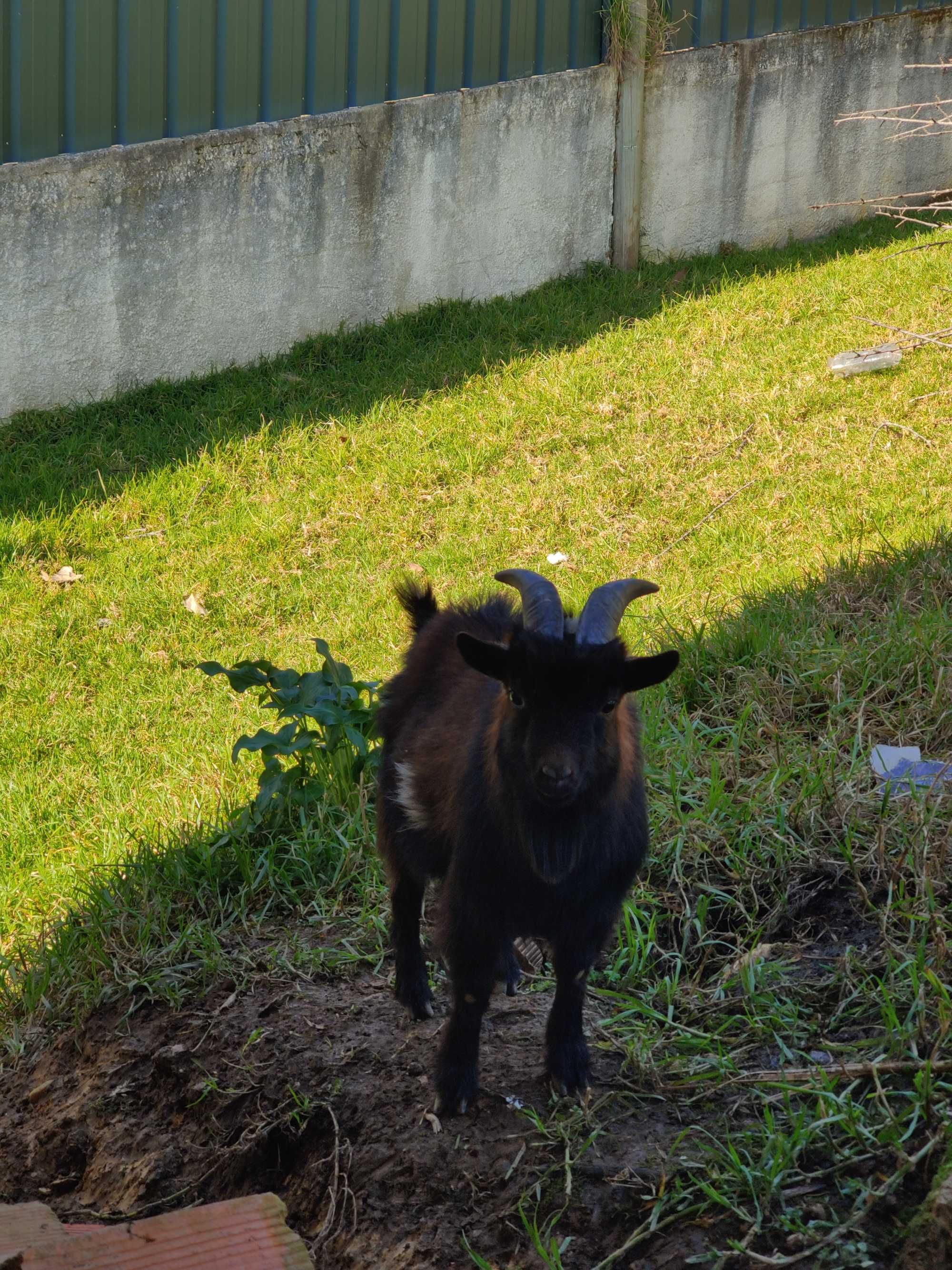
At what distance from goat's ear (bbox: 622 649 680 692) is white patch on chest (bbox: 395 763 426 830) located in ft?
2.63

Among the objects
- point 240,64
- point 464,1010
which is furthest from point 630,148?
point 464,1010

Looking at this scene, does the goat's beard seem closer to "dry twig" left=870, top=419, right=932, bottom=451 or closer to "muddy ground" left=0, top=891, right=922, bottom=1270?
"muddy ground" left=0, top=891, right=922, bottom=1270

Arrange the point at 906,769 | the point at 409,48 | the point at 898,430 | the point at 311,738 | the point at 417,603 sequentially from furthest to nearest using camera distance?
1. the point at 409,48
2. the point at 898,430
3. the point at 311,738
4. the point at 906,769
5. the point at 417,603

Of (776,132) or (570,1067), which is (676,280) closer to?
(776,132)

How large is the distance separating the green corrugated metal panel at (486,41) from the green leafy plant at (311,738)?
6127mm

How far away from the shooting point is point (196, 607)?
666cm

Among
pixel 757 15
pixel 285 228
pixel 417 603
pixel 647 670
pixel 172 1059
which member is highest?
pixel 757 15

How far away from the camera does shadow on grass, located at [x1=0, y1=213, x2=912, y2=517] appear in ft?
24.9

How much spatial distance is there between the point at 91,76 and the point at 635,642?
15.5ft

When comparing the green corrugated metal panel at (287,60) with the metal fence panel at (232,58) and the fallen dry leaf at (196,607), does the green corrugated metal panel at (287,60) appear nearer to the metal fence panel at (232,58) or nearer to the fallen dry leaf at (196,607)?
the metal fence panel at (232,58)

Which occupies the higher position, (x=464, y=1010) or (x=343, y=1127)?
(x=464, y=1010)

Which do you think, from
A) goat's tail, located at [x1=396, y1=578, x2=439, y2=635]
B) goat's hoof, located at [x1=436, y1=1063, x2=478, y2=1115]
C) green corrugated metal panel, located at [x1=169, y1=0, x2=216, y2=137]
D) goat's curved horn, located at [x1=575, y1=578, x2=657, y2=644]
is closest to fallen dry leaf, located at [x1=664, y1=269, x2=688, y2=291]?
green corrugated metal panel, located at [x1=169, y1=0, x2=216, y2=137]

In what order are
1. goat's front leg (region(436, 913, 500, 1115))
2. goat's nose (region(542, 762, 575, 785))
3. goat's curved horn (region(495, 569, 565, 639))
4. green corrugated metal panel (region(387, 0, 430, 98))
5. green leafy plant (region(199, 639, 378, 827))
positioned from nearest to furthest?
goat's nose (region(542, 762, 575, 785))
goat's curved horn (region(495, 569, 565, 639))
goat's front leg (region(436, 913, 500, 1115))
green leafy plant (region(199, 639, 378, 827))
green corrugated metal panel (region(387, 0, 430, 98))

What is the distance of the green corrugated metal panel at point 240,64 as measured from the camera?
819 centimetres
